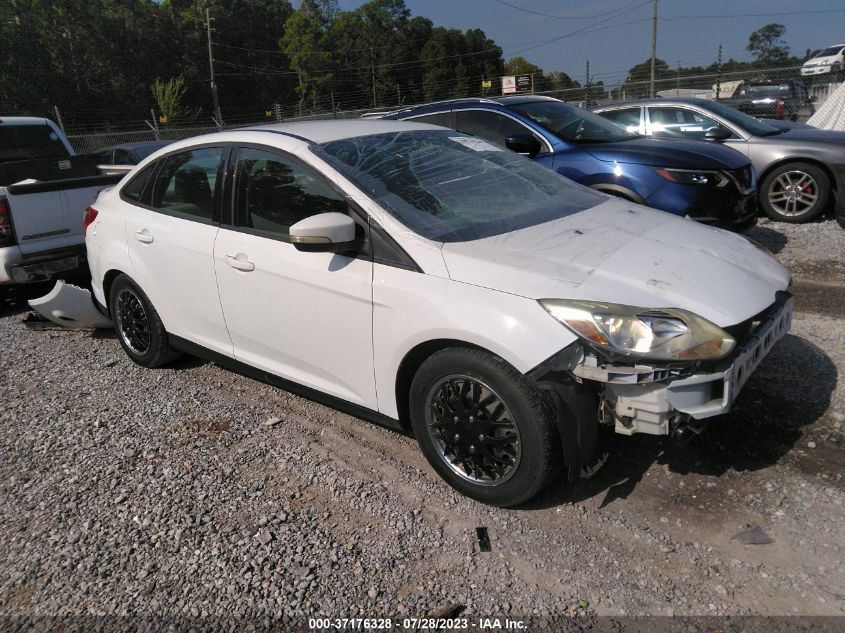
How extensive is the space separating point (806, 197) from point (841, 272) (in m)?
2.27

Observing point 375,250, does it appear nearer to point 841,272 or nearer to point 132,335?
point 132,335

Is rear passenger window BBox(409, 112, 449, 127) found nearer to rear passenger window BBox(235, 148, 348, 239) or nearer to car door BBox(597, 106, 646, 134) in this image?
car door BBox(597, 106, 646, 134)

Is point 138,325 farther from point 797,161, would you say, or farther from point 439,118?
point 797,161

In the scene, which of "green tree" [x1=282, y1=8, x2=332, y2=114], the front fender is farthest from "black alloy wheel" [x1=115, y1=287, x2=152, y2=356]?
"green tree" [x1=282, y1=8, x2=332, y2=114]

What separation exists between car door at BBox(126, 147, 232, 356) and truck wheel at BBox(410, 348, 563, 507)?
1.57m

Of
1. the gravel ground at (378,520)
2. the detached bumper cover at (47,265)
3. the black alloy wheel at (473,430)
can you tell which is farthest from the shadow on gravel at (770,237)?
the detached bumper cover at (47,265)

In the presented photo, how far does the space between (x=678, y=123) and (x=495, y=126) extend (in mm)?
3245

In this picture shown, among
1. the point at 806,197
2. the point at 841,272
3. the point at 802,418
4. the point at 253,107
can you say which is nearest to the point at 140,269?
the point at 802,418

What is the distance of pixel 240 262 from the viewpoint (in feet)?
12.0

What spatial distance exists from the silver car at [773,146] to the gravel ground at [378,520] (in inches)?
185

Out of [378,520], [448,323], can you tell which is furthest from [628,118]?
[378,520]

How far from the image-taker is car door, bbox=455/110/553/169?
22.3ft

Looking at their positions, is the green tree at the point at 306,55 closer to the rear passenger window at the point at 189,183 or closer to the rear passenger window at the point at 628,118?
the rear passenger window at the point at 628,118

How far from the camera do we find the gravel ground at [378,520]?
254cm
